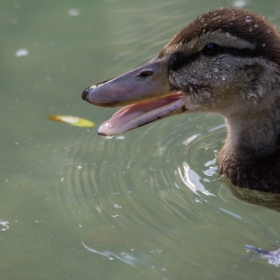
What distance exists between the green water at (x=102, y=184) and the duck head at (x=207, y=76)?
1.82 feet

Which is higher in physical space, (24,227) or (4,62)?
(4,62)

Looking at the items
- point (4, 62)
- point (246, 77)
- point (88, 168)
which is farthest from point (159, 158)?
point (4, 62)

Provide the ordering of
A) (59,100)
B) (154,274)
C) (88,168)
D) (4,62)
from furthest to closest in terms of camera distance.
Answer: (4,62)
(59,100)
(88,168)
(154,274)

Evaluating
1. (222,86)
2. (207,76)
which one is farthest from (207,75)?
(222,86)

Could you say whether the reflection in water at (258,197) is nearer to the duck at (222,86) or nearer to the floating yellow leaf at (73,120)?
the duck at (222,86)

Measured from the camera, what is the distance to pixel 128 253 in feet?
13.6

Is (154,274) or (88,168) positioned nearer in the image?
(154,274)

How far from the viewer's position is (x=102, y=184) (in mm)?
4828

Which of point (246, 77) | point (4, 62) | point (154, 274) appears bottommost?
point (154, 274)

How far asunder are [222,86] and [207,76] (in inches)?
5.0

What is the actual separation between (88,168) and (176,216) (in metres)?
0.89

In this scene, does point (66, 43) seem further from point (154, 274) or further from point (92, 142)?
point (154, 274)

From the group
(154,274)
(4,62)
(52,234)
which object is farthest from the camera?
(4,62)

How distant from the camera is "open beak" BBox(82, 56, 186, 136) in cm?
447
